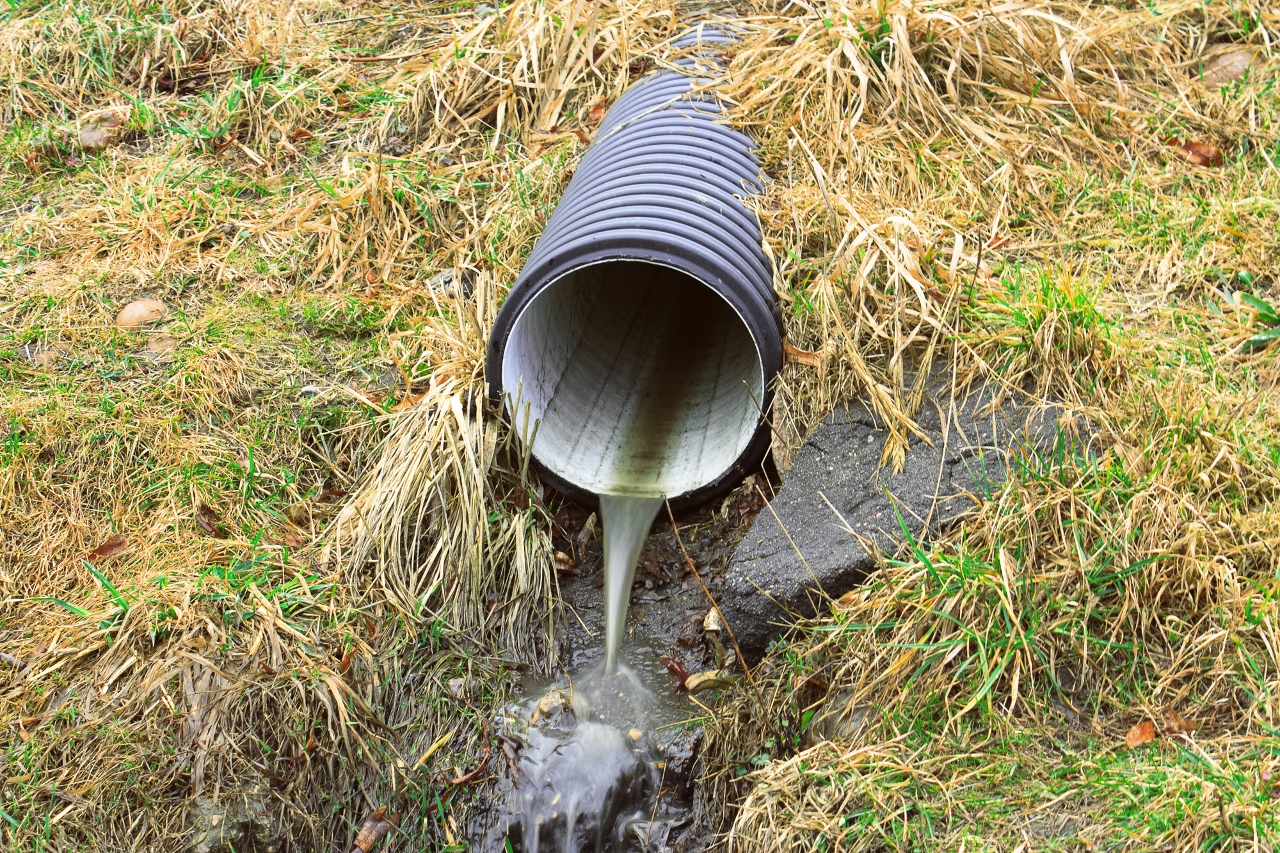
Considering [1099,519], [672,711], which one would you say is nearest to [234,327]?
[672,711]

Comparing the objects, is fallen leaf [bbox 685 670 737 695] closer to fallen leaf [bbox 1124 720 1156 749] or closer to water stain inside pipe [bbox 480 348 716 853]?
water stain inside pipe [bbox 480 348 716 853]

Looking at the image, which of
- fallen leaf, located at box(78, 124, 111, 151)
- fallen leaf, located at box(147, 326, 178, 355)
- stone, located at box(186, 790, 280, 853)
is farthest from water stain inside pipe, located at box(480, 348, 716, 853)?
fallen leaf, located at box(78, 124, 111, 151)

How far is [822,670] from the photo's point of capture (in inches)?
117

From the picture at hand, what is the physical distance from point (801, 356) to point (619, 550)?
92 centimetres

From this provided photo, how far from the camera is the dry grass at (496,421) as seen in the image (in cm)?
271

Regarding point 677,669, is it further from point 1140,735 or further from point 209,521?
point 209,521

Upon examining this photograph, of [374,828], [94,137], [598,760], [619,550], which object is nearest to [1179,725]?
[598,760]

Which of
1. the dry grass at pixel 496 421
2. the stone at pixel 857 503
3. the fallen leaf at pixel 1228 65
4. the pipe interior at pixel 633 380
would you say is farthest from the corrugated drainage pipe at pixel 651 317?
the fallen leaf at pixel 1228 65

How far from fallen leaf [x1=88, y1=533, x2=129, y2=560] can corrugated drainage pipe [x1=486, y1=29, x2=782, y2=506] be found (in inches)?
51.0

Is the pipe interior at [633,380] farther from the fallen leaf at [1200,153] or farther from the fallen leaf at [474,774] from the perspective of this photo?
the fallen leaf at [1200,153]

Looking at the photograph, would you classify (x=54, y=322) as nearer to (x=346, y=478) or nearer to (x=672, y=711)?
(x=346, y=478)

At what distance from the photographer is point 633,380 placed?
4355 mm

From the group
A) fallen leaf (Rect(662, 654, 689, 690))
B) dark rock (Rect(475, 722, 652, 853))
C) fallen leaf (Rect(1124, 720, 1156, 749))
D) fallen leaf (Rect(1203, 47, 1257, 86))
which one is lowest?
dark rock (Rect(475, 722, 652, 853))

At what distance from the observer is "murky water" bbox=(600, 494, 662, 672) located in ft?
11.6
